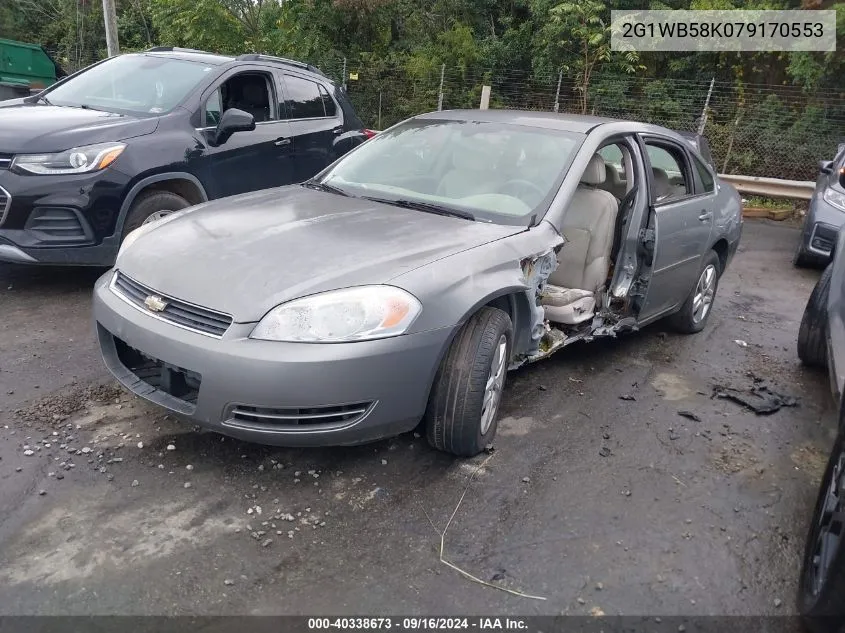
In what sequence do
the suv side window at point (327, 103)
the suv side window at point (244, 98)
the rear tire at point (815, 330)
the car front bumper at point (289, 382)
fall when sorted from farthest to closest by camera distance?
the suv side window at point (327, 103), the suv side window at point (244, 98), the rear tire at point (815, 330), the car front bumper at point (289, 382)

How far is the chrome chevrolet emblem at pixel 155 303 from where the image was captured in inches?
117

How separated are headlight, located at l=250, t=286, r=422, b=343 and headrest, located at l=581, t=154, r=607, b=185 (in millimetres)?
1709

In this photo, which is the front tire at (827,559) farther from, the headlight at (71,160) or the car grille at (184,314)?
the headlight at (71,160)

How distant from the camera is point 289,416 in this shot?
111 inches

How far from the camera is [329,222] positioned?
351 cm

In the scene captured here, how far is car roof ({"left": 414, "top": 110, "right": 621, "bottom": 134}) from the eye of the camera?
4.24 metres

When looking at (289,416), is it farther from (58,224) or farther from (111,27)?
(111,27)

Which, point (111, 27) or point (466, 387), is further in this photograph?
point (111, 27)

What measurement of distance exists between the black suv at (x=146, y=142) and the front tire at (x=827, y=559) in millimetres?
4553

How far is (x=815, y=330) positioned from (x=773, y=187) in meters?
8.52

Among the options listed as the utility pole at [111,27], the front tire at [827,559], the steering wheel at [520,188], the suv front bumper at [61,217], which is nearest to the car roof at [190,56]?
the suv front bumper at [61,217]

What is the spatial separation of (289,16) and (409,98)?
450 cm

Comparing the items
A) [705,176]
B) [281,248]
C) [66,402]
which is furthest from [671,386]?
[66,402]

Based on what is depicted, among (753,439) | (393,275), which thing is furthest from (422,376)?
(753,439)
